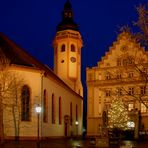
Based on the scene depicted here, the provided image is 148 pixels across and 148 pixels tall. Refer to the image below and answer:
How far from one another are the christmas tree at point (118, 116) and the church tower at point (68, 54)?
27.7 m

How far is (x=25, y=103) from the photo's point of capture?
54.3 metres

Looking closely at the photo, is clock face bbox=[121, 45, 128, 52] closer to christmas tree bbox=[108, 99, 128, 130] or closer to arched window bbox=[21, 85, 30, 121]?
christmas tree bbox=[108, 99, 128, 130]

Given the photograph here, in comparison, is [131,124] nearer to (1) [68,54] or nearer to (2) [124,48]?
(2) [124,48]

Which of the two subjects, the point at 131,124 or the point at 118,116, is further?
the point at 131,124

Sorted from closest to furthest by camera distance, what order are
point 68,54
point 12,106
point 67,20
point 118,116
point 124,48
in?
point 12,106 → point 118,116 → point 124,48 → point 68,54 → point 67,20

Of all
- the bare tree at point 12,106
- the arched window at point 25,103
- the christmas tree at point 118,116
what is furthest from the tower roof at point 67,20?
the bare tree at point 12,106

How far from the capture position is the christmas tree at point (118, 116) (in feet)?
179

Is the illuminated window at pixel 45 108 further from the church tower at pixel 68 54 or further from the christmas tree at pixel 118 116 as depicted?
the church tower at pixel 68 54

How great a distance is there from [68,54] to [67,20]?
8.46 metres

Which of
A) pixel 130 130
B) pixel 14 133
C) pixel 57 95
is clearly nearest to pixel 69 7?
pixel 57 95

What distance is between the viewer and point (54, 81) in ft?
206

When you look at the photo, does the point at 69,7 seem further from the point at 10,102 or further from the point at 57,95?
the point at 10,102

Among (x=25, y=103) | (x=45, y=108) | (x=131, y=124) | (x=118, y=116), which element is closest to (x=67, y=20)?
(x=131, y=124)

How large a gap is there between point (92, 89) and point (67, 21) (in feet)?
62.8
